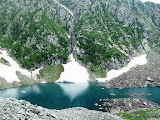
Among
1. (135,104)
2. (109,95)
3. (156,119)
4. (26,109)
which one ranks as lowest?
(26,109)

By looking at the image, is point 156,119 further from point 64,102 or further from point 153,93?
point 153,93

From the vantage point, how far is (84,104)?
161 metres

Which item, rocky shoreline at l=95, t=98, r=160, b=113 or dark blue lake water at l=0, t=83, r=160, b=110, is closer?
rocky shoreline at l=95, t=98, r=160, b=113

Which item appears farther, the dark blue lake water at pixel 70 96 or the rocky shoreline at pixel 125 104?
the dark blue lake water at pixel 70 96

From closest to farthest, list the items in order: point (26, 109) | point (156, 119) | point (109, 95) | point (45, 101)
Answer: point (26, 109), point (156, 119), point (45, 101), point (109, 95)

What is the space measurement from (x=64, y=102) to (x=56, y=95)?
72.2ft

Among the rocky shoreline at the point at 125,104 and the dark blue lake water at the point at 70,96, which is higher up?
the dark blue lake water at the point at 70,96

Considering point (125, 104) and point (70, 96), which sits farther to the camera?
point (70, 96)

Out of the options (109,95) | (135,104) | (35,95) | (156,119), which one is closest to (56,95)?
(35,95)

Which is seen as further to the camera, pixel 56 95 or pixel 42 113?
pixel 56 95

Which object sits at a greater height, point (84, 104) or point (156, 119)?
point (84, 104)

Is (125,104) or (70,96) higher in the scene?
(70,96)

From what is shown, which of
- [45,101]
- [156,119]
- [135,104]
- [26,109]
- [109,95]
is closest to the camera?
[26,109]

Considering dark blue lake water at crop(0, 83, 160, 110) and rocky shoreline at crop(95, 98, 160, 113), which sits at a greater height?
dark blue lake water at crop(0, 83, 160, 110)
